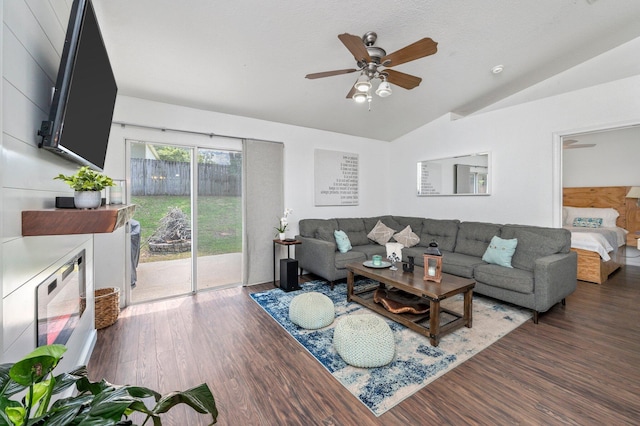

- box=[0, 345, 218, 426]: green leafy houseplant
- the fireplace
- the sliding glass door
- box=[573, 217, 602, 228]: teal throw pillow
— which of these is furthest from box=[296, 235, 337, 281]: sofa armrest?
Answer: box=[573, 217, 602, 228]: teal throw pillow

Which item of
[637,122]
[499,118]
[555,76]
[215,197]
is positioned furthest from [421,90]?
[215,197]

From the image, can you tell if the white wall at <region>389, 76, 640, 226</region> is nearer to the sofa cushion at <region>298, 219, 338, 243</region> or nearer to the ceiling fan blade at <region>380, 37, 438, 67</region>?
the sofa cushion at <region>298, 219, 338, 243</region>

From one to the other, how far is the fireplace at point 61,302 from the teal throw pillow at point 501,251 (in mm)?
4018

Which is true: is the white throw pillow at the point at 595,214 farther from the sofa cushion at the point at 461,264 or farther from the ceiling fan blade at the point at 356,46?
the ceiling fan blade at the point at 356,46

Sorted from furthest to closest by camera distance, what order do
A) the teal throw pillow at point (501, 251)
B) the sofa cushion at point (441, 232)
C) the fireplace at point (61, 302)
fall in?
the sofa cushion at point (441, 232)
the teal throw pillow at point (501, 251)
the fireplace at point (61, 302)

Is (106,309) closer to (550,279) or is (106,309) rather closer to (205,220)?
(205,220)

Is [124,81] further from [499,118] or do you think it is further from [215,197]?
[499,118]

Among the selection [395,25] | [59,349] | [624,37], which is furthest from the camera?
[624,37]

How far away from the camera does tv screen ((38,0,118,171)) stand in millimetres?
1245

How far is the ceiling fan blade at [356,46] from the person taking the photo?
1917 millimetres

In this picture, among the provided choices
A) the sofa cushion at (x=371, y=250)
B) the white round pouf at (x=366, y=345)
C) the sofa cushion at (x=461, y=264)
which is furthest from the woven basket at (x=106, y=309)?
the sofa cushion at (x=461, y=264)

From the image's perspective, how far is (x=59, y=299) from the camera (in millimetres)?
1565

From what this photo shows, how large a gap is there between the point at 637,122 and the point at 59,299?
5402mm

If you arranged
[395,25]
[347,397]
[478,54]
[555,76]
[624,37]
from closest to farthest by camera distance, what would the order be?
1. [347,397]
2. [395,25]
3. [624,37]
4. [478,54]
5. [555,76]
